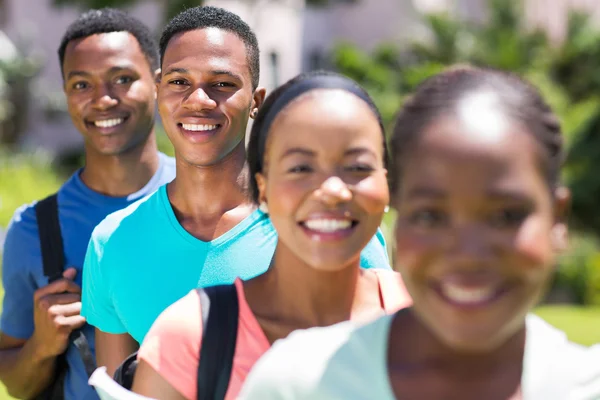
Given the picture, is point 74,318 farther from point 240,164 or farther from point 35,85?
point 35,85

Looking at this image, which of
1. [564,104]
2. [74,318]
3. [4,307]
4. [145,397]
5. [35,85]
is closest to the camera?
[145,397]

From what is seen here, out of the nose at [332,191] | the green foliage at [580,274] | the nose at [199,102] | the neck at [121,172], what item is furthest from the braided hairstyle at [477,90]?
the green foliage at [580,274]

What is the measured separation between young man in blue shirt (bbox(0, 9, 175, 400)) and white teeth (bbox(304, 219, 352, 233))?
5.96ft

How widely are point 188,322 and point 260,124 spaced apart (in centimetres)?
57

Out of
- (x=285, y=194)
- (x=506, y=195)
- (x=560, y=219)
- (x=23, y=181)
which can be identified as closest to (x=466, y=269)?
(x=506, y=195)

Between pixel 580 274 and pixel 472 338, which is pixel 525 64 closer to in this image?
pixel 580 274

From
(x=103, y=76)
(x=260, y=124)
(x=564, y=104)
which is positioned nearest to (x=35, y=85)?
(x=564, y=104)

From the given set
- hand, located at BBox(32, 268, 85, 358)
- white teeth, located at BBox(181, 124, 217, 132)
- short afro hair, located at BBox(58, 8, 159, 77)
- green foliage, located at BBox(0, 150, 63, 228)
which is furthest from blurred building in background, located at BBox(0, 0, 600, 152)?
white teeth, located at BBox(181, 124, 217, 132)

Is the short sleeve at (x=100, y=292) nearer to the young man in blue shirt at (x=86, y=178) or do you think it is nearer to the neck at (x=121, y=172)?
the young man in blue shirt at (x=86, y=178)

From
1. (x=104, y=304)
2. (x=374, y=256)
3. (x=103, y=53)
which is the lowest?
(x=104, y=304)

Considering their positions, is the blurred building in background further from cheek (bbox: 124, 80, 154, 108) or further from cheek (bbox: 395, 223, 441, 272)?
cheek (bbox: 395, 223, 441, 272)

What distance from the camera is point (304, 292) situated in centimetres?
256

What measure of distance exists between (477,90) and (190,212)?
161cm

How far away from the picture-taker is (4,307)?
4281mm
